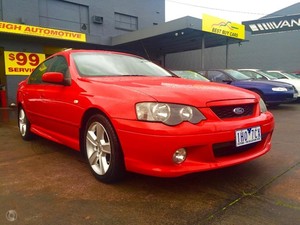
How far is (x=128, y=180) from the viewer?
297cm

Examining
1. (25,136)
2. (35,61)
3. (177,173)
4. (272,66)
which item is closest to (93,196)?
(177,173)

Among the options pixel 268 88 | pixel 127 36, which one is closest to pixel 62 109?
pixel 268 88

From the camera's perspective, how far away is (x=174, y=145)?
2.42 meters

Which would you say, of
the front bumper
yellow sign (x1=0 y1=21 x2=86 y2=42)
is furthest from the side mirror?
yellow sign (x1=0 y1=21 x2=86 y2=42)

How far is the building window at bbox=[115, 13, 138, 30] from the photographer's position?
17.2m

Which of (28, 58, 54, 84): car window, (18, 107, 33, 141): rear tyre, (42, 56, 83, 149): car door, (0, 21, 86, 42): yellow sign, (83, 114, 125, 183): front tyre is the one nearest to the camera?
(83, 114, 125, 183): front tyre

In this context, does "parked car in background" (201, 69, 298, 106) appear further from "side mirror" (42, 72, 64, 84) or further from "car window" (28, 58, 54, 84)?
"side mirror" (42, 72, 64, 84)

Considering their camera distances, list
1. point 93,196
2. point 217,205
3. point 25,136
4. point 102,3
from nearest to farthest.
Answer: point 217,205
point 93,196
point 25,136
point 102,3

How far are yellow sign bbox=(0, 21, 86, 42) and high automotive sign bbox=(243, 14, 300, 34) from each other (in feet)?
35.1

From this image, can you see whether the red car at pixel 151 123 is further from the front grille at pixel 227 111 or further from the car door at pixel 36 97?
the car door at pixel 36 97

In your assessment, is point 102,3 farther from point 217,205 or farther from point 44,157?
point 217,205

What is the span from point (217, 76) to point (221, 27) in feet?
14.6

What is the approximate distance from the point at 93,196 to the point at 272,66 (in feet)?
60.2

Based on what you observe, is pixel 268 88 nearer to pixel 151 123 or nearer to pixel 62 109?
pixel 62 109
